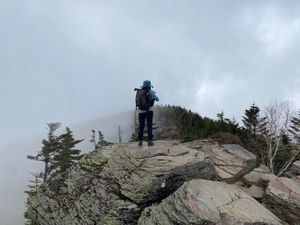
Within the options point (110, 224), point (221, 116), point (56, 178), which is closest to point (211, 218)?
point (110, 224)

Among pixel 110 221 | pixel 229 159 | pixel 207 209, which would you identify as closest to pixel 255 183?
pixel 229 159

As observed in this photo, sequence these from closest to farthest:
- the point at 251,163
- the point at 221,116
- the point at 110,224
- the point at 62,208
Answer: the point at 110,224, the point at 62,208, the point at 251,163, the point at 221,116

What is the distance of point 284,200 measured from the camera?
17.6 meters

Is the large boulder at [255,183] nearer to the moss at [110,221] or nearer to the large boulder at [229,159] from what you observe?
the large boulder at [229,159]

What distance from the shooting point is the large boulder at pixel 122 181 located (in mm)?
17578

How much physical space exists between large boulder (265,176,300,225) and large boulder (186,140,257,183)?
7.94 feet

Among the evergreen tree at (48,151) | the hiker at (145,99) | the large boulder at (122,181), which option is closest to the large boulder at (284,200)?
the large boulder at (122,181)

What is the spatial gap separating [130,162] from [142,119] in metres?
2.21

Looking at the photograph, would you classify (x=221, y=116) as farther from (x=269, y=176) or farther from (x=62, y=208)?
(x=62, y=208)

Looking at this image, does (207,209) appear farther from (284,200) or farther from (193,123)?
(193,123)

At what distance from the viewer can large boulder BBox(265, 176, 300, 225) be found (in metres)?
17.5

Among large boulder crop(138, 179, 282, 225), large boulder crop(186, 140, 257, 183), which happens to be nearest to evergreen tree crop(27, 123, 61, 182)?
large boulder crop(186, 140, 257, 183)

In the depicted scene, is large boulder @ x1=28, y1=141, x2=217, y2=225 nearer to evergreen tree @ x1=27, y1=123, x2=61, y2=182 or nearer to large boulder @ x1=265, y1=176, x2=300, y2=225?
large boulder @ x1=265, y1=176, x2=300, y2=225

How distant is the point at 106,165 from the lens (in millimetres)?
19656
